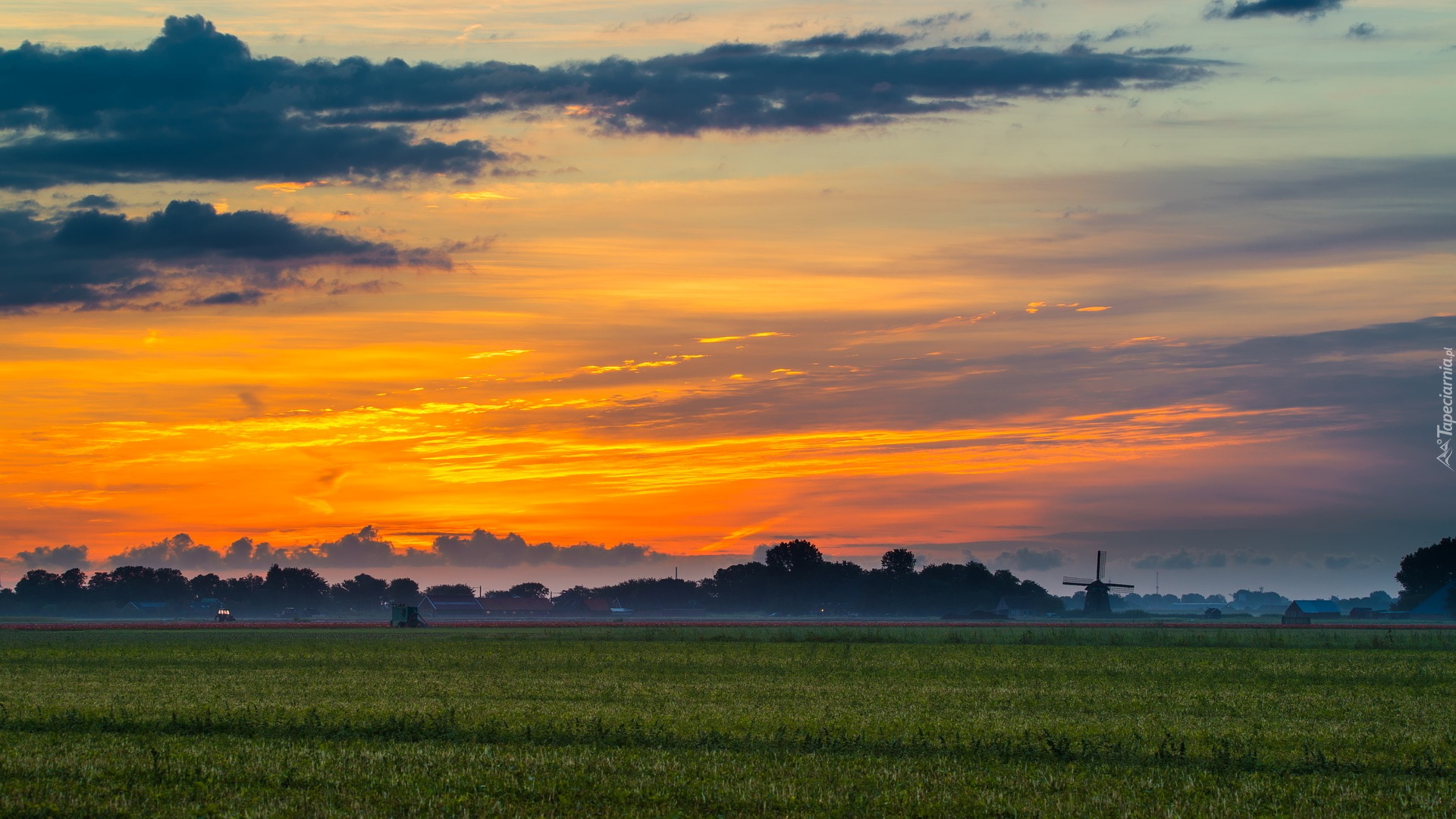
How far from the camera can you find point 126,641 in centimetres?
8281

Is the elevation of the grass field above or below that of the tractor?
above

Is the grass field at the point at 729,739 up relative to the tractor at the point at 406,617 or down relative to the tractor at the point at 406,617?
up

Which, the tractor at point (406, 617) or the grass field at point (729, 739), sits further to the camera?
the tractor at point (406, 617)

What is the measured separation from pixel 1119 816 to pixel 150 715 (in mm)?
25773

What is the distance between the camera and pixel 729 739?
91.0 feet

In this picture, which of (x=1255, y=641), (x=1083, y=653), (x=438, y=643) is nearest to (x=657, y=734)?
(x=1083, y=653)

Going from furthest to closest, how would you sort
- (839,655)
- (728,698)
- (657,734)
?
1. (839,655)
2. (728,698)
3. (657,734)

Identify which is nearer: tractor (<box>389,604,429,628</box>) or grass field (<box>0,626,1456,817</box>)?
grass field (<box>0,626,1456,817</box>)

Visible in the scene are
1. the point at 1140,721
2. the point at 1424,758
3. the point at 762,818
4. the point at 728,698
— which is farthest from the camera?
the point at 728,698

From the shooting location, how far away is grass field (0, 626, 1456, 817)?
20656 mm

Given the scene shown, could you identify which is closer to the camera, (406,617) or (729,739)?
(729,739)

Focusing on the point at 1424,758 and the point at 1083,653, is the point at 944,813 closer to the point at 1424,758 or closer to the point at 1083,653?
the point at 1424,758

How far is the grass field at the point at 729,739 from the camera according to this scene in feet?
67.8

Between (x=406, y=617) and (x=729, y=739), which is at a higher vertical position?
(x=729, y=739)
